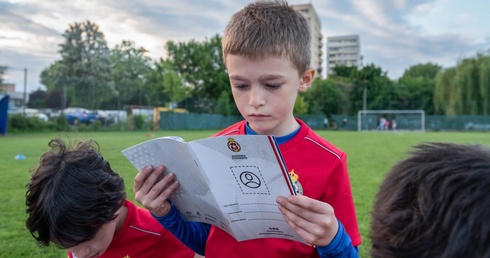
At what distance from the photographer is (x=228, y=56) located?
4.64 ft

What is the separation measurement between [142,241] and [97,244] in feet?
0.67

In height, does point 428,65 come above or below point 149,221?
above

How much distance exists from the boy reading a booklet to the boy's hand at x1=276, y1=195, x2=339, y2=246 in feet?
0.86

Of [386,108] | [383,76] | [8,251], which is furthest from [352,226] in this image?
[383,76]

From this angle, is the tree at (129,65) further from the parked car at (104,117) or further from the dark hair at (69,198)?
the dark hair at (69,198)

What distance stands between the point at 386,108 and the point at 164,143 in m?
48.7

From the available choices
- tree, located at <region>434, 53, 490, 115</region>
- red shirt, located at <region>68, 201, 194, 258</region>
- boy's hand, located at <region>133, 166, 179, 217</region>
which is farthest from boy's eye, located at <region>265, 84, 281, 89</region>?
tree, located at <region>434, 53, 490, 115</region>

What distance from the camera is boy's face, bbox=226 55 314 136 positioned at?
1.33 metres

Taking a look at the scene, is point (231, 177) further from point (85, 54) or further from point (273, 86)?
point (85, 54)

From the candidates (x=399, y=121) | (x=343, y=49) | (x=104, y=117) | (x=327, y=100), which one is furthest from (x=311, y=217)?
(x=343, y=49)

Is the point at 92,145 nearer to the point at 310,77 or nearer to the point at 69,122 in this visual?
the point at 310,77

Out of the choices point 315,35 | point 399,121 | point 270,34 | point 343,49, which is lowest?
point 270,34

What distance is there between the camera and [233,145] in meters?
1.09

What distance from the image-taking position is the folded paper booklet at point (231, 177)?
1.08m
